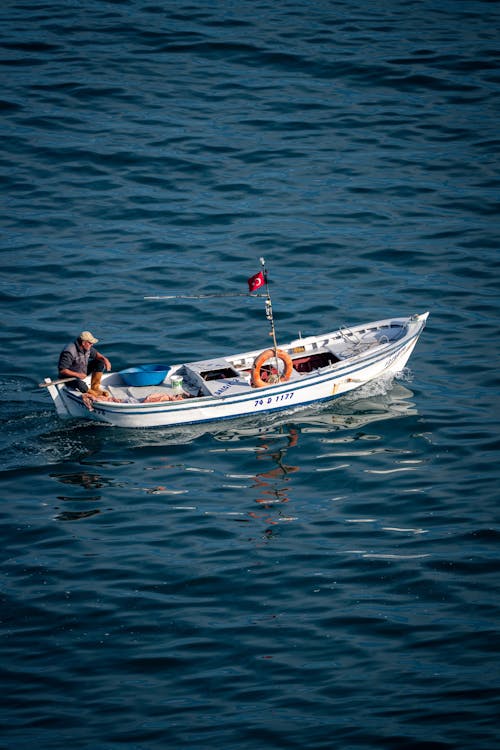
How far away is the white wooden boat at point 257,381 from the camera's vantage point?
900 inches

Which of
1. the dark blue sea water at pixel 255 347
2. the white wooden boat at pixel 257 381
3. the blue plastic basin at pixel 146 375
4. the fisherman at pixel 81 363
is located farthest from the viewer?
the blue plastic basin at pixel 146 375

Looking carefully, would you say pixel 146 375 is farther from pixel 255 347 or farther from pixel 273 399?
pixel 255 347

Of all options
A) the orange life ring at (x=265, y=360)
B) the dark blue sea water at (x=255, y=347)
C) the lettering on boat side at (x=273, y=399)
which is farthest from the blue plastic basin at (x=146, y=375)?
the lettering on boat side at (x=273, y=399)

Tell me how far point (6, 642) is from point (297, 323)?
45.6ft

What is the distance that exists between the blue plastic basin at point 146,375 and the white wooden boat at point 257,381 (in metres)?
0.15

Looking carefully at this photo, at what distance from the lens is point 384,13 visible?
155 feet

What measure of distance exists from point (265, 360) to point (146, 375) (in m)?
2.67

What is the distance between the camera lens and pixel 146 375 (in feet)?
78.4

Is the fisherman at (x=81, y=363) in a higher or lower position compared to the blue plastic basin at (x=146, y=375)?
higher

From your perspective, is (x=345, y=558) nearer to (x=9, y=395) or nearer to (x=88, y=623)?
(x=88, y=623)

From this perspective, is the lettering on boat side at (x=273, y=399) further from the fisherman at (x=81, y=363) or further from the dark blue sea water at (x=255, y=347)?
the fisherman at (x=81, y=363)

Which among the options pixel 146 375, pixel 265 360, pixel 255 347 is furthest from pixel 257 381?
pixel 255 347

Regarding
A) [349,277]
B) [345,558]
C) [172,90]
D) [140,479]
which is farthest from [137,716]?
[172,90]

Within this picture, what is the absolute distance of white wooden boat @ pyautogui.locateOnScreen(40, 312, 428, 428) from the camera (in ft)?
75.0
